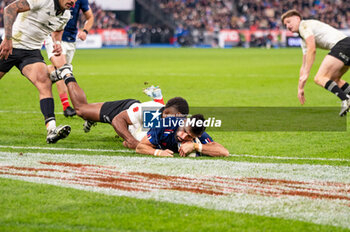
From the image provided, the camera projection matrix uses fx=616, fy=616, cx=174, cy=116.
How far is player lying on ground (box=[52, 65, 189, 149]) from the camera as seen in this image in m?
7.05

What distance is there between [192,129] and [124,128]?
1.16m

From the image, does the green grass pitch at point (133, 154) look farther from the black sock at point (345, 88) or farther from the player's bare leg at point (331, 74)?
the black sock at point (345, 88)

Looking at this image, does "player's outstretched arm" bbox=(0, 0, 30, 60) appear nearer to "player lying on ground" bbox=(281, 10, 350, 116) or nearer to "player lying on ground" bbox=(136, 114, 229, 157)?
"player lying on ground" bbox=(136, 114, 229, 157)

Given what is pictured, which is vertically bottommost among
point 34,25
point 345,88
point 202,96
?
point 202,96

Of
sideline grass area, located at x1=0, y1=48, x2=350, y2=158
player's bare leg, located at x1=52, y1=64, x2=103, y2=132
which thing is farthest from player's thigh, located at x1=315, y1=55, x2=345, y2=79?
player's bare leg, located at x1=52, y1=64, x2=103, y2=132

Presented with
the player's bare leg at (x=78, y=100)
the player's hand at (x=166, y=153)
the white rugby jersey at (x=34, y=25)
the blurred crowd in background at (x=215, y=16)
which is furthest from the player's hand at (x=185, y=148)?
the blurred crowd in background at (x=215, y=16)

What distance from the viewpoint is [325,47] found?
10.7 meters

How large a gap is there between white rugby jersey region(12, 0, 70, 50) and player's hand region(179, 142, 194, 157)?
2.73 m

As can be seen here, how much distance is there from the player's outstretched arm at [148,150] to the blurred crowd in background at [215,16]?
1798 inches

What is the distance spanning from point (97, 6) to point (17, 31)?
4879 centimetres

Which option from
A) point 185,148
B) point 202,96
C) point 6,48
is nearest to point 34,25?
point 6,48

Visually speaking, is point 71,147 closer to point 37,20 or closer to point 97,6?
point 37,20

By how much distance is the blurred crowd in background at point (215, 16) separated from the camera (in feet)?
180

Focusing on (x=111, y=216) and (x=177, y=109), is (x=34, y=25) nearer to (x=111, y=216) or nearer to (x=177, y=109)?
(x=177, y=109)
